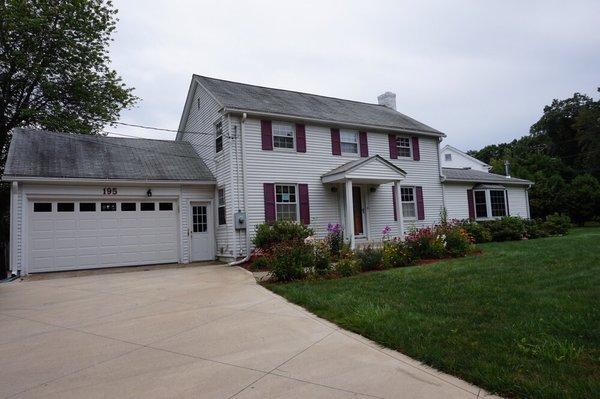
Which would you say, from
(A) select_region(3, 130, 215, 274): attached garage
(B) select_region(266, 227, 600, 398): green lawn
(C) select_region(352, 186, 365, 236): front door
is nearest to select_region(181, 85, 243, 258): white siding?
(A) select_region(3, 130, 215, 274): attached garage

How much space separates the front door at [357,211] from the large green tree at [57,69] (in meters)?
13.8

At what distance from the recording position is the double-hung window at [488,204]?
20156mm

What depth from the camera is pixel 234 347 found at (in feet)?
14.9

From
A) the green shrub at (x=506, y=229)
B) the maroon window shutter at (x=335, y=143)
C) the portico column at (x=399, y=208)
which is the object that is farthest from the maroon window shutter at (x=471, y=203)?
the maroon window shutter at (x=335, y=143)

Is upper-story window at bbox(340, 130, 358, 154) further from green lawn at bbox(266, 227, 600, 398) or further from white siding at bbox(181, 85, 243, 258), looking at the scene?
green lawn at bbox(266, 227, 600, 398)

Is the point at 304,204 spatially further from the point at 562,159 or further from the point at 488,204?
the point at 562,159

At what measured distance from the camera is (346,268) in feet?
29.9

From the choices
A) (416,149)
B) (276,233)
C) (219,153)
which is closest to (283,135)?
(219,153)

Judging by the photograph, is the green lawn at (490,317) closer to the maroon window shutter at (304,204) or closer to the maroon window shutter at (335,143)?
the maroon window shutter at (304,204)

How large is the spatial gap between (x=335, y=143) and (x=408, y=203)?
4.36 metres

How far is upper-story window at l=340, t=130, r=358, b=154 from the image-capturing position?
52.5 ft

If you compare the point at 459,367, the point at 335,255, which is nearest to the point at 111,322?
the point at 459,367

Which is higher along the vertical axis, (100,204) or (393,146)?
(393,146)

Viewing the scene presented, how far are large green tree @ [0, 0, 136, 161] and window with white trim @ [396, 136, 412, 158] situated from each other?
14.7 m
